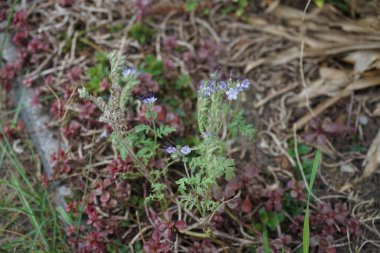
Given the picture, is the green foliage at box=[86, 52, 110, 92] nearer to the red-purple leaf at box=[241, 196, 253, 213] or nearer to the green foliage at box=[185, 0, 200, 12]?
the green foliage at box=[185, 0, 200, 12]

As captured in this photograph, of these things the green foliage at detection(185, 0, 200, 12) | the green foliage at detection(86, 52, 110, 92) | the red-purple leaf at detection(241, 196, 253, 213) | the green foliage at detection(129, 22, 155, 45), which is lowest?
the red-purple leaf at detection(241, 196, 253, 213)

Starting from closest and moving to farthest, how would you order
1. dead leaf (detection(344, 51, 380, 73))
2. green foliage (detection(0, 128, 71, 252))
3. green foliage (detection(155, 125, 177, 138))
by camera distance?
green foliage (detection(155, 125, 177, 138))
green foliage (detection(0, 128, 71, 252))
dead leaf (detection(344, 51, 380, 73))

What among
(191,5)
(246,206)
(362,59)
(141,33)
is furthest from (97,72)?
(362,59)

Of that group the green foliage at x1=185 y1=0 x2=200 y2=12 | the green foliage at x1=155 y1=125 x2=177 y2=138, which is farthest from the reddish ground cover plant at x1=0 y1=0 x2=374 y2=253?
the green foliage at x1=185 y1=0 x2=200 y2=12

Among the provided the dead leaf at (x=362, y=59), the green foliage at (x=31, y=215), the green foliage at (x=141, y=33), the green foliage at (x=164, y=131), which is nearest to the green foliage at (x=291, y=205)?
the green foliage at (x=164, y=131)

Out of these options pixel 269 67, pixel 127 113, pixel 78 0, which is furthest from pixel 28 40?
pixel 269 67

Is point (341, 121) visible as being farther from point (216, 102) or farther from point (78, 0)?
point (78, 0)

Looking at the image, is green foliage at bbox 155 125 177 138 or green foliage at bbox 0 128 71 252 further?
green foliage at bbox 0 128 71 252
